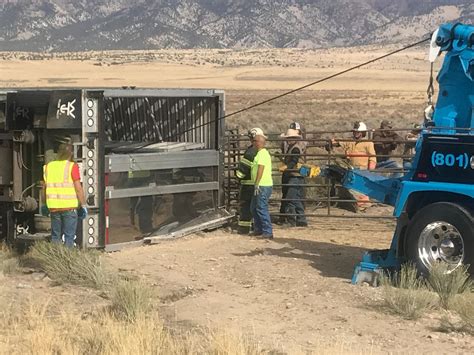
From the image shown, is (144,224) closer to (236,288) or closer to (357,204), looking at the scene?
(236,288)

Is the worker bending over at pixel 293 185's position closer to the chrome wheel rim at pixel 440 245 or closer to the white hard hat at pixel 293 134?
the white hard hat at pixel 293 134

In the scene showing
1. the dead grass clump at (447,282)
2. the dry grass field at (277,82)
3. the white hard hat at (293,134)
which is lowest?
the dead grass clump at (447,282)

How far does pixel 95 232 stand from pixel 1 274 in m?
1.48

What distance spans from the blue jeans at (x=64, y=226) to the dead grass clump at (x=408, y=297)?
3.81m

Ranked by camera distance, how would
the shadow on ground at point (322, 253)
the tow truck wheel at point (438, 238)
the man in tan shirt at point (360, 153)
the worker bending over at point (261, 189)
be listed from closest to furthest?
the tow truck wheel at point (438, 238) → the shadow on ground at point (322, 253) → the worker bending over at point (261, 189) → the man in tan shirt at point (360, 153)

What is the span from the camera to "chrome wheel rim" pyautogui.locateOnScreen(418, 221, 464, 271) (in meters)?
9.01

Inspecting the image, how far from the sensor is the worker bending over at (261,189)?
12.9 m

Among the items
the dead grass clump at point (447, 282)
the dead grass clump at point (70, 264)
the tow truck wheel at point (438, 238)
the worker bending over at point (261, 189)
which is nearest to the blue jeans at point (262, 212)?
the worker bending over at point (261, 189)

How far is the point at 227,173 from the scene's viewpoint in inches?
602

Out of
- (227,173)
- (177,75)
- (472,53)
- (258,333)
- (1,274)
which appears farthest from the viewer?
(177,75)

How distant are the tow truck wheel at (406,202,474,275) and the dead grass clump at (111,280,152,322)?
113 inches

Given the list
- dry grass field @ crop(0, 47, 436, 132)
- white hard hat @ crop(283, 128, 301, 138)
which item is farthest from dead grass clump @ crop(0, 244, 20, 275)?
dry grass field @ crop(0, 47, 436, 132)

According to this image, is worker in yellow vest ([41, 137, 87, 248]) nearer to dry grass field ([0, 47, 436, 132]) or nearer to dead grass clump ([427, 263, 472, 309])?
dead grass clump ([427, 263, 472, 309])

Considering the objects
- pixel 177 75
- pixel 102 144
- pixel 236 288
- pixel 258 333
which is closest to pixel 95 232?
pixel 102 144
